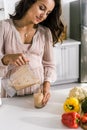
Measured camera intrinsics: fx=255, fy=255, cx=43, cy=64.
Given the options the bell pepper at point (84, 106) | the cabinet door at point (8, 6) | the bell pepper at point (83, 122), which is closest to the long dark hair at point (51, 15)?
the bell pepper at point (84, 106)

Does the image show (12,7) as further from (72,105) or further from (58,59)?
(72,105)

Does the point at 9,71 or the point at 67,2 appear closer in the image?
the point at 9,71

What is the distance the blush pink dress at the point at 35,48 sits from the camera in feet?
4.49

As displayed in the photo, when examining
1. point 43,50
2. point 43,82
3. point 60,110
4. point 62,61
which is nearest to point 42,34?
point 43,50

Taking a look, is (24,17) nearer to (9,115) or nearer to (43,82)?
(43,82)

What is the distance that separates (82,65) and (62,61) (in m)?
0.31

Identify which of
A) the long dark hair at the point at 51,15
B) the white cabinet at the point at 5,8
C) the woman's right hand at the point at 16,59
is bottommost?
the woman's right hand at the point at 16,59

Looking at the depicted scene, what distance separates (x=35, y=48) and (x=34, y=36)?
0.24 ft

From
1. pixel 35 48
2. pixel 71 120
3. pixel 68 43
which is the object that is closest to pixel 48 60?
pixel 35 48

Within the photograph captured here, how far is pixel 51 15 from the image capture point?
4.78ft

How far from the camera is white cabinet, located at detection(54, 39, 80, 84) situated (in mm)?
3434

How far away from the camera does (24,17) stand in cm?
138

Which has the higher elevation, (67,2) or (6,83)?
(67,2)

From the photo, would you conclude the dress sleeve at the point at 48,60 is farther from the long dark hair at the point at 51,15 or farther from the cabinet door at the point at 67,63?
the cabinet door at the point at 67,63
